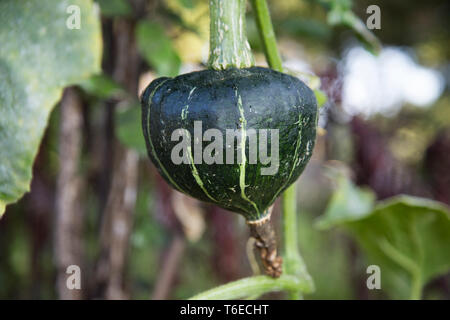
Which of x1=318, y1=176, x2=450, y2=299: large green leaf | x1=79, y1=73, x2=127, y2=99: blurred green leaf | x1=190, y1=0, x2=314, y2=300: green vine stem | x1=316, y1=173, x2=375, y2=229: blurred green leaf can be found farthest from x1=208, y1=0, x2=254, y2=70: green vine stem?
x1=316, y1=173, x2=375, y2=229: blurred green leaf

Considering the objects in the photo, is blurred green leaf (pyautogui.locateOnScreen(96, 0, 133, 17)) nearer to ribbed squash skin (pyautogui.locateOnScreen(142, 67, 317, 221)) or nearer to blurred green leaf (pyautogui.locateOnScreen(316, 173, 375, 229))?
ribbed squash skin (pyautogui.locateOnScreen(142, 67, 317, 221))

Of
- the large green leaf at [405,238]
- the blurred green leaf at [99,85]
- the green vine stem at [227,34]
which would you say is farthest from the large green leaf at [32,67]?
the large green leaf at [405,238]

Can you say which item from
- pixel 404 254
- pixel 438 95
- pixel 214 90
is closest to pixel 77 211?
pixel 214 90

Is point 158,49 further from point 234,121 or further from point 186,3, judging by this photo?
point 234,121

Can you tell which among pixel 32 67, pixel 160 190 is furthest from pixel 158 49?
pixel 160 190
